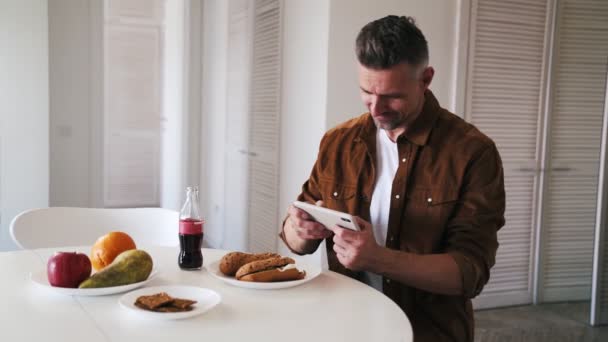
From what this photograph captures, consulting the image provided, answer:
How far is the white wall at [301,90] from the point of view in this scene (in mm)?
3088

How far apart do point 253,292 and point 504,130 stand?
102 inches

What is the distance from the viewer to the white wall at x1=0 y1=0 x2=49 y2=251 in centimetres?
386

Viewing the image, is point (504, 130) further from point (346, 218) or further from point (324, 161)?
point (346, 218)

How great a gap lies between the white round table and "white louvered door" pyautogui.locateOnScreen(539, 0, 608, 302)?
2.63 metres

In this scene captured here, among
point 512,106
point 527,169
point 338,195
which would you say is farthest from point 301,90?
point 338,195

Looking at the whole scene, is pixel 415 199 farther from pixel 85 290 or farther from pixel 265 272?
pixel 85 290

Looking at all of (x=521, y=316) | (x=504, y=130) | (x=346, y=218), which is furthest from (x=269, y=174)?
(x=346, y=218)

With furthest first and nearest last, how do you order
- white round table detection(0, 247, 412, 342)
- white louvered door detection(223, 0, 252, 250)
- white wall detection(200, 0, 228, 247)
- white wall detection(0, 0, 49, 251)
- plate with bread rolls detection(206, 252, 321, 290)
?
white wall detection(200, 0, 228, 247) < white louvered door detection(223, 0, 252, 250) < white wall detection(0, 0, 49, 251) < plate with bread rolls detection(206, 252, 321, 290) < white round table detection(0, 247, 412, 342)

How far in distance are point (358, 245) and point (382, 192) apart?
33 centimetres

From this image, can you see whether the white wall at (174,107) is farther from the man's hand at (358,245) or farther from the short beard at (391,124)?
the man's hand at (358,245)

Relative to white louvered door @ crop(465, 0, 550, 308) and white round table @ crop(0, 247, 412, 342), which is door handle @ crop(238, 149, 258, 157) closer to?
white louvered door @ crop(465, 0, 550, 308)

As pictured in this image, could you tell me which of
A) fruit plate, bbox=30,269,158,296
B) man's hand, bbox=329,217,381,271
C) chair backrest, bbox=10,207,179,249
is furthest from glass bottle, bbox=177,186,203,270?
chair backrest, bbox=10,207,179,249

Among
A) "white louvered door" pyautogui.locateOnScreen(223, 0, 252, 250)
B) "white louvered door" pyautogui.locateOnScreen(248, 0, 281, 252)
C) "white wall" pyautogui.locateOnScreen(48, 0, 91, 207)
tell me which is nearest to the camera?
"white louvered door" pyautogui.locateOnScreen(248, 0, 281, 252)

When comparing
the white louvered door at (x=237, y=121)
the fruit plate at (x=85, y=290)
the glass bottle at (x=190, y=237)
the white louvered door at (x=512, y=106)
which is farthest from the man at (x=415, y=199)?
the white louvered door at (x=237, y=121)
